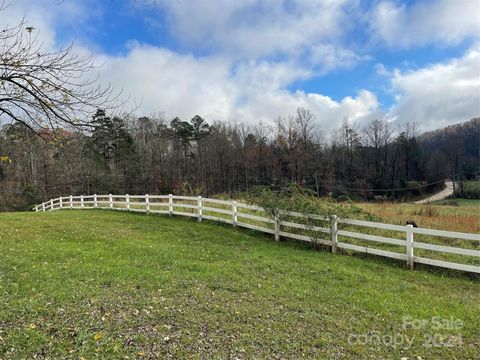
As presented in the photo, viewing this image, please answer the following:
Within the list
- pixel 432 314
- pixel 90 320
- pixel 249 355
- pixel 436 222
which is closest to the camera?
pixel 249 355

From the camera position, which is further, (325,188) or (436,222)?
(325,188)

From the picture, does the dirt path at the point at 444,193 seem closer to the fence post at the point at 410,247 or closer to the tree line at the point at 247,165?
the tree line at the point at 247,165

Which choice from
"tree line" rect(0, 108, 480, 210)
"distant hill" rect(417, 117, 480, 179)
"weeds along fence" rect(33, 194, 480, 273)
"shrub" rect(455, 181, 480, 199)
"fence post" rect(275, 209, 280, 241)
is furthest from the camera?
"distant hill" rect(417, 117, 480, 179)

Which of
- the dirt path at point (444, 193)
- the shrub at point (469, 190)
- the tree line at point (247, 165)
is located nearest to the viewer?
the tree line at point (247, 165)

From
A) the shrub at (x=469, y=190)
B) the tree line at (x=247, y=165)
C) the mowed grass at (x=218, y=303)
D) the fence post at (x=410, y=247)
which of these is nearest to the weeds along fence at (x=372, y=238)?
the fence post at (x=410, y=247)

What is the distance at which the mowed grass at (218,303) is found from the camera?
3756mm

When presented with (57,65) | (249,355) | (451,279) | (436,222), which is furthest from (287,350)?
(436,222)

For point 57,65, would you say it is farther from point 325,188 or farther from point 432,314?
point 325,188

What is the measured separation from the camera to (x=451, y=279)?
23.6 ft

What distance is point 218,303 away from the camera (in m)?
5.01

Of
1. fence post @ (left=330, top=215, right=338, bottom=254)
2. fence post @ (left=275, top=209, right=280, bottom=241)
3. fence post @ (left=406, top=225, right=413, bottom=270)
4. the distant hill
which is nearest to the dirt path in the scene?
the distant hill

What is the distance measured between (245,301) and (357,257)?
457cm

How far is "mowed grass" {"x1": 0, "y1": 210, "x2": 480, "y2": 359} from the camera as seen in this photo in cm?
376

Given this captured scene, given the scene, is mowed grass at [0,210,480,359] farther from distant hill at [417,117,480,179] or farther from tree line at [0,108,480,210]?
distant hill at [417,117,480,179]
